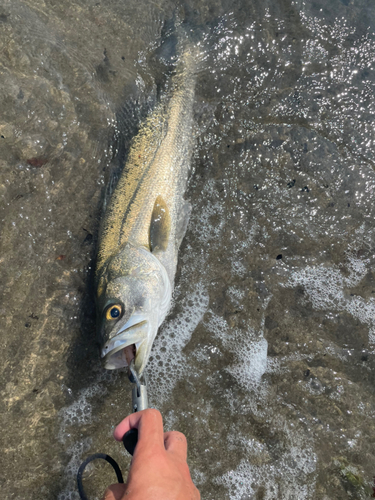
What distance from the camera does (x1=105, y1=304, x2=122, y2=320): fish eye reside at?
2854 millimetres

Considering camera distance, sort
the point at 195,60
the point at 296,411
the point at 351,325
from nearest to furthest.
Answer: the point at 296,411 < the point at 351,325 < the point at 195,60

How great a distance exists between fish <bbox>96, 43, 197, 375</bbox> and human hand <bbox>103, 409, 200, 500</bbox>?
0.54 m

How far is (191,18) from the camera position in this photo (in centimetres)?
389

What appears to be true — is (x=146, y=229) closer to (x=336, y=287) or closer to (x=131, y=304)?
(x=131, y=304)

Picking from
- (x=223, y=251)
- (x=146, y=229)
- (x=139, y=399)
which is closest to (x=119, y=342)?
(x=139, y=399)

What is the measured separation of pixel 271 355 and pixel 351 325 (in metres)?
0.90

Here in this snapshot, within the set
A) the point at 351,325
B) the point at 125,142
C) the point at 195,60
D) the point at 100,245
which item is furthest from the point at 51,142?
the point at 351,325

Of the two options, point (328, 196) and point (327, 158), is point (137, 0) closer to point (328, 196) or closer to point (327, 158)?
point (327, 158)

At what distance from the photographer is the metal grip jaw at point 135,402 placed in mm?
2152

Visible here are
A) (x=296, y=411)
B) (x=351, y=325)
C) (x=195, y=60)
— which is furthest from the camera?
(x=195, y=60)

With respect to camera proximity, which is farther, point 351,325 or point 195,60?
point 195,60

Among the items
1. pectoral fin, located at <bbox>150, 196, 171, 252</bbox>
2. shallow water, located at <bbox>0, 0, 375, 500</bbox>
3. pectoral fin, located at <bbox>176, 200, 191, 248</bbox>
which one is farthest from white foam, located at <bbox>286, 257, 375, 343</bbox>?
pectoral fin, located at <bbox>150, 196, 171, 252</bbox>

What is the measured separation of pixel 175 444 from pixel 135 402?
0.39 metres

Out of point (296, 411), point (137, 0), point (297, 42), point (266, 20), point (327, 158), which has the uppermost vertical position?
point (137, 0)
